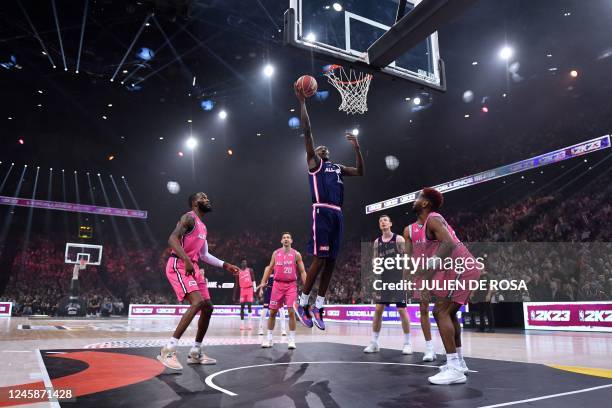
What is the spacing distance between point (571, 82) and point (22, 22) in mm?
22031

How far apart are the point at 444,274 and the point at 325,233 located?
145 centimetres

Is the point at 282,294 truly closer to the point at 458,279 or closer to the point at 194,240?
the point at 194,240

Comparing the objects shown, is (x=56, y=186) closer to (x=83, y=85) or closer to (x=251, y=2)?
(x=83, y=85)

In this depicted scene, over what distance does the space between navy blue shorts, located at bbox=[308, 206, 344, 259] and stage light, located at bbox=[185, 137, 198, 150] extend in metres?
21.3

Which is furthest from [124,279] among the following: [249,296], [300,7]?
[300,7]

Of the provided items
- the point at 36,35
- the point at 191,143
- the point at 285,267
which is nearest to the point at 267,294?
the point at 285,267

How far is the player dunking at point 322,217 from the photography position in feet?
16.1

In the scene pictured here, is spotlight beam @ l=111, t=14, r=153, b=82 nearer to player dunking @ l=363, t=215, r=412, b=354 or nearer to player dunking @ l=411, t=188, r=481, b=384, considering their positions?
player dunking @ l=363, t=215, r=412, b=354

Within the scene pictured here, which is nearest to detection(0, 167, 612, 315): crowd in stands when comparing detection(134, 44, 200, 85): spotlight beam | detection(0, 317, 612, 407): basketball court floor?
detection(0, 317, 612, 407): basketball court floor

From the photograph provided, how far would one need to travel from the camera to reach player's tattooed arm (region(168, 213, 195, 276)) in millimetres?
4984

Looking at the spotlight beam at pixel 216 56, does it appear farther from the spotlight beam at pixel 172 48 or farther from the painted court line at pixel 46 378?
the painted court line at pixel 46 378

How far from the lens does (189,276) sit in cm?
533

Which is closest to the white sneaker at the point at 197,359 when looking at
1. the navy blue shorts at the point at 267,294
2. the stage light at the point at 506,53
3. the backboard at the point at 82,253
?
the navy blue shorts at the point at 267,294

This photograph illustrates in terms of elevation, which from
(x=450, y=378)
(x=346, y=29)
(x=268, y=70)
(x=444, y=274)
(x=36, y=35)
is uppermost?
(x=268, y=70)
